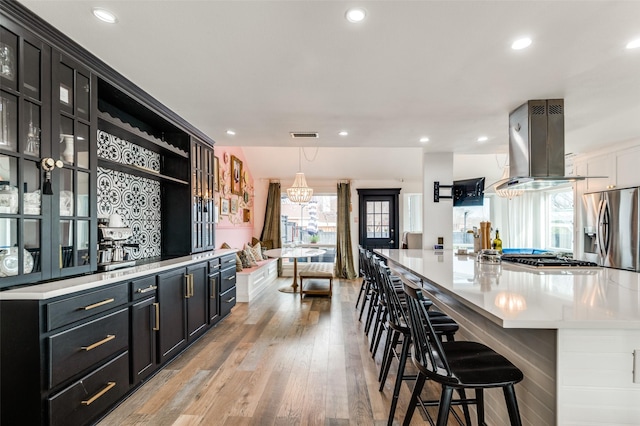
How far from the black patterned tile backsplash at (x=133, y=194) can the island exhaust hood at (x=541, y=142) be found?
377cm

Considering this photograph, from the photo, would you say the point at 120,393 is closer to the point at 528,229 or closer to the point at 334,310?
the point at 334,310

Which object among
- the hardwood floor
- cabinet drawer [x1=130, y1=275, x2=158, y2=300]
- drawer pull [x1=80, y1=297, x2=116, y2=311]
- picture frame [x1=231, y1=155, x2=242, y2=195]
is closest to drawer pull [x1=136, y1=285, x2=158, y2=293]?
cabinet drawer [x1=130, y1=275, x2=158, y2=300]

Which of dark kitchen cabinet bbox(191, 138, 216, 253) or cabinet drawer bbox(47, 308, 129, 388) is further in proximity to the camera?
dark kitchen cabinet bbox(191, 138, 216, 253)

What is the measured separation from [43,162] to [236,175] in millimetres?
4779

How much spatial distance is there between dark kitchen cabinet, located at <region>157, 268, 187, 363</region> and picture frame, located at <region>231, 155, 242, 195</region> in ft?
11.6

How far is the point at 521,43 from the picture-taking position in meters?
2.07

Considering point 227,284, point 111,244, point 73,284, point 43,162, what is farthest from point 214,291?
point 43,162

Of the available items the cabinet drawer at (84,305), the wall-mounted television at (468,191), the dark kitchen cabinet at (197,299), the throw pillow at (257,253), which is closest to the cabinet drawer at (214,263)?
the dark kitchen cabinet at (197,299)

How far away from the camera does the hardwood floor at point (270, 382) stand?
2.14 meters

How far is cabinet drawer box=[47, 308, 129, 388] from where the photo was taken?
1730mm

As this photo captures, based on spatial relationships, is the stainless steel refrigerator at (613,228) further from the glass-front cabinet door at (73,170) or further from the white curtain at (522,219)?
the glass-front cabinet door at (73,170)

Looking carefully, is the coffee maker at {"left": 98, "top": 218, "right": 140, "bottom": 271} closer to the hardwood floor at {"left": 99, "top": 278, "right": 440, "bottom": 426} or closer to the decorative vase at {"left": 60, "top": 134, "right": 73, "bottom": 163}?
the decorative vase at {"left": 60, "top": 134, "right": 73, "bottom": 163}

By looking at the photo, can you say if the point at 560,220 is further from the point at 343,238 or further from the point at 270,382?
the point at 270,382

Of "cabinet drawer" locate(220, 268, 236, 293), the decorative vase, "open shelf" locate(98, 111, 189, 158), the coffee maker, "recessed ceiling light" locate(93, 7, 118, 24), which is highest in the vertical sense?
"recessed ceiling light" locate(93, 7, 118, 24)
